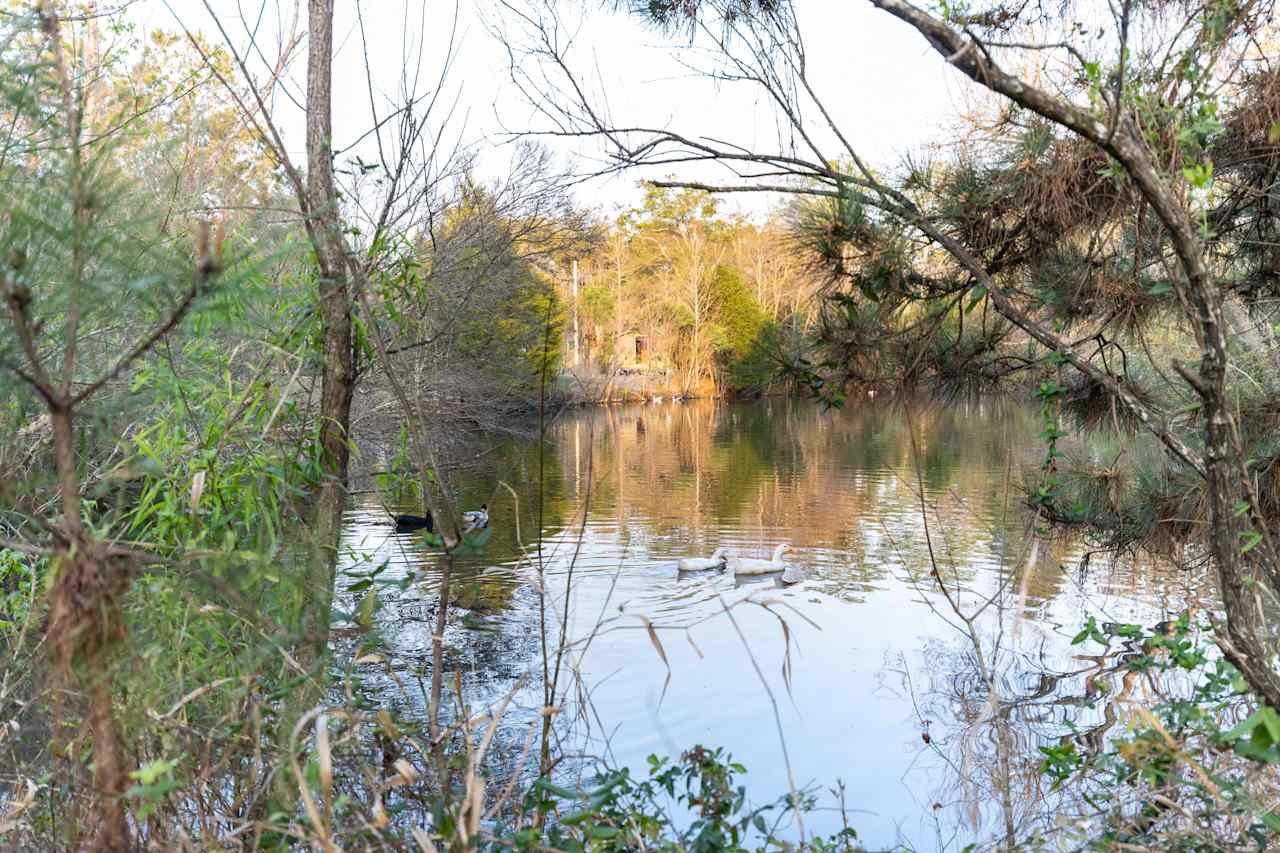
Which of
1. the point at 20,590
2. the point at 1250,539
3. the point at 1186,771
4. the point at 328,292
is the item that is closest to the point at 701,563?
the point at 20,590

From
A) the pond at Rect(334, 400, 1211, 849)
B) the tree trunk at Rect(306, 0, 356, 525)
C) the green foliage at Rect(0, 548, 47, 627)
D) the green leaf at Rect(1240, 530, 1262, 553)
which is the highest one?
the tree trunk at Rect(306, 0, 356, 525)

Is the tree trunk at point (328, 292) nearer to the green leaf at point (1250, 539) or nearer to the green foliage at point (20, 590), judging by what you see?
the green foliage at point (20, 590)

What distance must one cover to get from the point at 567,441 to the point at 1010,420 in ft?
58.0

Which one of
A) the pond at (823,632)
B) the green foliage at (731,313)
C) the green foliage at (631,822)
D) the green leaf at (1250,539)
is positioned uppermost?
the green foliage at (731,313)

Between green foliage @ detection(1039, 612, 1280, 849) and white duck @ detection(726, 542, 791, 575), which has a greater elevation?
green foliage @ detection(1039, 612, 1280, 849)

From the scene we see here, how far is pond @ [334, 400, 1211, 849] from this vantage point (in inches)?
141

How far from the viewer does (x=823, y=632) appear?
23.6ft

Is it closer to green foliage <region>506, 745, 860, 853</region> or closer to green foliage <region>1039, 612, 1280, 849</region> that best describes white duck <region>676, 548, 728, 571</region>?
green foliage <region>1039, 612, 1280, 849</region>

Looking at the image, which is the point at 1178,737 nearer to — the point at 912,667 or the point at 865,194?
the point at 865,194

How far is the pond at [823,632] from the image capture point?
11.8ft

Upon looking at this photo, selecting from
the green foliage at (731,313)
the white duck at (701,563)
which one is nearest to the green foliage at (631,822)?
the white duck at (701,563)

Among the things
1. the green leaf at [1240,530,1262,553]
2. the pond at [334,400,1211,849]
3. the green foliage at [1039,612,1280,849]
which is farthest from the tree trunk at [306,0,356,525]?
the green leaf at [1240,530,1262,553]

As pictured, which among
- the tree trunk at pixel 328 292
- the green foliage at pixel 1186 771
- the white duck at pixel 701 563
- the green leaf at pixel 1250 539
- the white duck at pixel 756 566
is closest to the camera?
the green foliage at pixel 1186 771

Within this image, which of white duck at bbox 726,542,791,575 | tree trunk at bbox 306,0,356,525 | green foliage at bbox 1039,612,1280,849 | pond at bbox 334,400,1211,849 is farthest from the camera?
white duck at bbox 726,542,791,575
